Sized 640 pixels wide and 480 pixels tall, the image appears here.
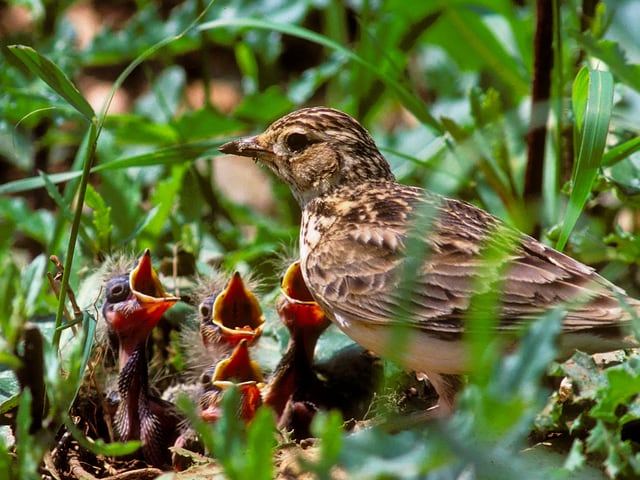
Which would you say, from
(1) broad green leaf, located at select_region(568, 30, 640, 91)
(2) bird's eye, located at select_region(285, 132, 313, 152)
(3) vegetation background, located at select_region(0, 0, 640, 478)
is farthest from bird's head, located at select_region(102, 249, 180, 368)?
(1) broad green leaf, located at select_region(568, 30, 640, 91)

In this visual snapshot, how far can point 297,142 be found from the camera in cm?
455

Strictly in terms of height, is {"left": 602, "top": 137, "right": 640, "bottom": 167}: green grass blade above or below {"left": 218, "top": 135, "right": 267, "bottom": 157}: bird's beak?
below

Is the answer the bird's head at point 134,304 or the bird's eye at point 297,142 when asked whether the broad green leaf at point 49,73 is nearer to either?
the bird's head at point 134,304

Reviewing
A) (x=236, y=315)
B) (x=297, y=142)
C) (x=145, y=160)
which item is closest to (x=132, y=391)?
(x=236, y=315)

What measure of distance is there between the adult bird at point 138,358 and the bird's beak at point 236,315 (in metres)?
0.25

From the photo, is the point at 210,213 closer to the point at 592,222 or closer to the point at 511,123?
the point at 511,123

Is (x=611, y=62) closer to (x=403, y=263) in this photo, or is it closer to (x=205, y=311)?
(x=403, y=263)

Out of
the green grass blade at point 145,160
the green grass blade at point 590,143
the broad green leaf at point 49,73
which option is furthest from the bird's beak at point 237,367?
the green grass blade at point 590,143

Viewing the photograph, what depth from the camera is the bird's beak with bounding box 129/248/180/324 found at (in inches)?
162

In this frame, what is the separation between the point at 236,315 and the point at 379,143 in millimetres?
2164

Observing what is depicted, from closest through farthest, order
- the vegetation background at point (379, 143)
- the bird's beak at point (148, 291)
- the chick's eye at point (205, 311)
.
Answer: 1. the vegetation background at point (379, 143)
2. the bird's beak at point (148, 291)
3. the chick's eye at point (205, 311)

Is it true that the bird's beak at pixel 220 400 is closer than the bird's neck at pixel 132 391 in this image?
Yes

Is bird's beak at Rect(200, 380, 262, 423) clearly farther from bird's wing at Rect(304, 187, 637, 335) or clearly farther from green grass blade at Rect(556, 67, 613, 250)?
green grass blade at Rect(556, 67, 613, 250)

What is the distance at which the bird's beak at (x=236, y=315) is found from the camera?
14.1 feet
